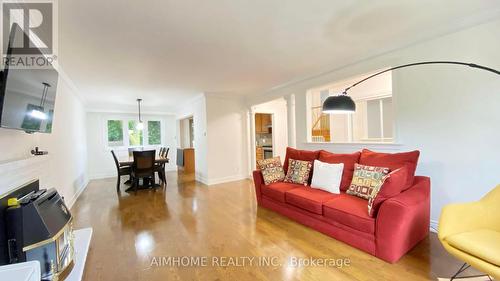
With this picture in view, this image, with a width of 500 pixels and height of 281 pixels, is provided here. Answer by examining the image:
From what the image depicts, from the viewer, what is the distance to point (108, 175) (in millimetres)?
A: 7082

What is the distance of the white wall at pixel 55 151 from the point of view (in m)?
1.76

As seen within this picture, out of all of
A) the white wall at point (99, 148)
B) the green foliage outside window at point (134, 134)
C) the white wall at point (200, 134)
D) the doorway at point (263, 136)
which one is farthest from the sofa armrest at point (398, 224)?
the green foliage outside window at point (134, 134)

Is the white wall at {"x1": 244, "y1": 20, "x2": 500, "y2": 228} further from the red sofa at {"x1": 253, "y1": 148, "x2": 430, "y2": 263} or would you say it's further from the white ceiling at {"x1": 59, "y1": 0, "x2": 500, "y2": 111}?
the red sofa at {"x1": 253, "y1": 148, "x2": 430, "y2": 263}

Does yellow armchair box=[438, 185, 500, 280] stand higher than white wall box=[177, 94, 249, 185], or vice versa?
white wall box=[177, 94, 249, 185]

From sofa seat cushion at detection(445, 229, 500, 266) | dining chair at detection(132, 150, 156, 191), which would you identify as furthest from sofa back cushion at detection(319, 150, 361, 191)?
dining chair at detection(132, 150, 156, 191)

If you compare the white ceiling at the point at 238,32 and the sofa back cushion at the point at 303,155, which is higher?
the white ceiling at the point at 238,32

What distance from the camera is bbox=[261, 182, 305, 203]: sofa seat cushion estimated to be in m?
3.13

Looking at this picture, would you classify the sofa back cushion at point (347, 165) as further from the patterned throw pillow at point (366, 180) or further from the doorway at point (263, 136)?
the doorway at point (263, 136)

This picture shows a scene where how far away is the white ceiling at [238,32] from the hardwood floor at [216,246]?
7.81ft

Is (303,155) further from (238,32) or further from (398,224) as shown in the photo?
(238,32)

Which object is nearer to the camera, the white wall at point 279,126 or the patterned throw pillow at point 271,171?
the patterned throw pillow at point 271,171

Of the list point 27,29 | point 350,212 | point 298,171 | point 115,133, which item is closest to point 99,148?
point 115,133

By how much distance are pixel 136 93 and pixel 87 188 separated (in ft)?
8.90

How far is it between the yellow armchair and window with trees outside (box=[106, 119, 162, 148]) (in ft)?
26.4
